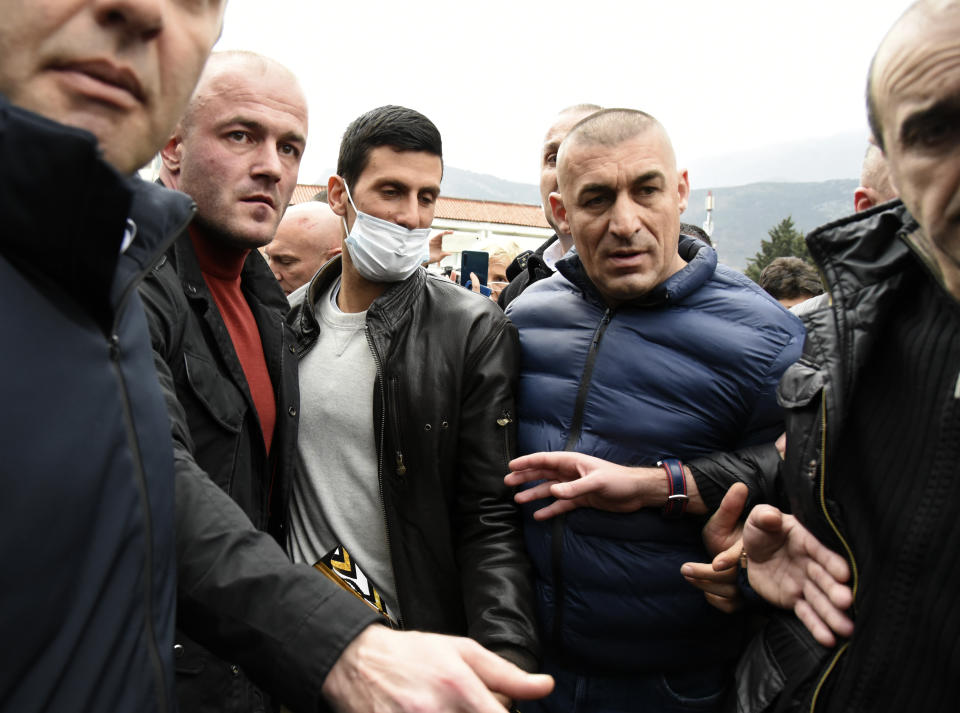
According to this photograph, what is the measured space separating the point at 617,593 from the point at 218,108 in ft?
7.15

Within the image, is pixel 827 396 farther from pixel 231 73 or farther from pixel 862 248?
pixel 231 73

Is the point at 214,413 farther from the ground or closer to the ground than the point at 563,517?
farther from the ground

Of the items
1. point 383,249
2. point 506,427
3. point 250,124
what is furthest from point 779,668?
point 250,124

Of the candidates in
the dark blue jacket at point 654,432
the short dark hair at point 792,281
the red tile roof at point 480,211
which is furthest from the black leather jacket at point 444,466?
the red tile roof at point 480,211

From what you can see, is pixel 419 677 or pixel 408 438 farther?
pixel 408 438

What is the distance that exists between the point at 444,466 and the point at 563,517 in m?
0.43

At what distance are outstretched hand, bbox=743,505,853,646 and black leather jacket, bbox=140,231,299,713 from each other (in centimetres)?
146

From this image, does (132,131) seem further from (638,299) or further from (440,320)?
(638,299)

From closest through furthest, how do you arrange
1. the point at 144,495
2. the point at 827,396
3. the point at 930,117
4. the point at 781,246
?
1. the point at 144,495
2. the point at 930,117
3. the point at 827,396
4. the point at 781,246

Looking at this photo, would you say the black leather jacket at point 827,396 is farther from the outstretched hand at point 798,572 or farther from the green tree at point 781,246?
the green tree at point 781,246

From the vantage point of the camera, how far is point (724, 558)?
1779 millimetres

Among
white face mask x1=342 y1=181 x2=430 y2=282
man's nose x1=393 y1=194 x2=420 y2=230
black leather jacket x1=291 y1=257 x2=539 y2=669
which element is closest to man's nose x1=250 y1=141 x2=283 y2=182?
white face mask x1=342 y1=181 x2=430 y2=282

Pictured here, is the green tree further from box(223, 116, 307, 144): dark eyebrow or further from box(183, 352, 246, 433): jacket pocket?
box(183, 352, 246, 433): jacket pocket

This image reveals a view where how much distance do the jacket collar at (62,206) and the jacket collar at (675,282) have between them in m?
1.66
